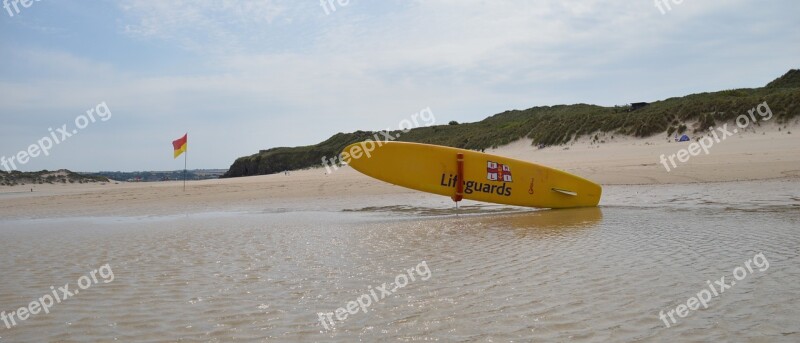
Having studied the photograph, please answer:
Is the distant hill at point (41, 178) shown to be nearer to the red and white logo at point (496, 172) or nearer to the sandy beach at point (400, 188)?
the sandy beach at point (400, 188)

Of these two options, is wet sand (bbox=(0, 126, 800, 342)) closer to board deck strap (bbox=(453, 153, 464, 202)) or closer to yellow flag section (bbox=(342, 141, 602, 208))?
board deck strap (bbox=(453, 153, 464, 202))

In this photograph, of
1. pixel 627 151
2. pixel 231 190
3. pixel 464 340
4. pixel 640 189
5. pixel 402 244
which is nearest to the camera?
pixel 464 340

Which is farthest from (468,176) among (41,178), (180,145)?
(41,178)

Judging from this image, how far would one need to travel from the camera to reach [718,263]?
464 cm

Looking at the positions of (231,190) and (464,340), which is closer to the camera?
(464,340)

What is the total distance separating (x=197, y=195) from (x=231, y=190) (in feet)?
4.73

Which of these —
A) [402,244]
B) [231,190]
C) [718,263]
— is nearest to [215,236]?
[402,244]

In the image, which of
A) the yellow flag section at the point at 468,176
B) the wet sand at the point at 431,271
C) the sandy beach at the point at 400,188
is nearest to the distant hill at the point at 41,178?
the sandy beach at the point at 400,188

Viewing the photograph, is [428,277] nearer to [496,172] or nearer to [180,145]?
[496,172]

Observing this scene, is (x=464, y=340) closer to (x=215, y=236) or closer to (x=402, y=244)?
(x=402, y=244)

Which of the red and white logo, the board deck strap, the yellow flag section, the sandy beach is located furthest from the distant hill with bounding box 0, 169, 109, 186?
the red and white logo

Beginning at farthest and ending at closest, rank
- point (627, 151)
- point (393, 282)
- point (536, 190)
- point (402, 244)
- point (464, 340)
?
point (627, 151)
point (536, 190)
point (402, 244)
point (393, 282)
point (464, 340)

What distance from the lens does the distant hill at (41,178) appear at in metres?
27.8

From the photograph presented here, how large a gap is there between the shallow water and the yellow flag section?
167cm
